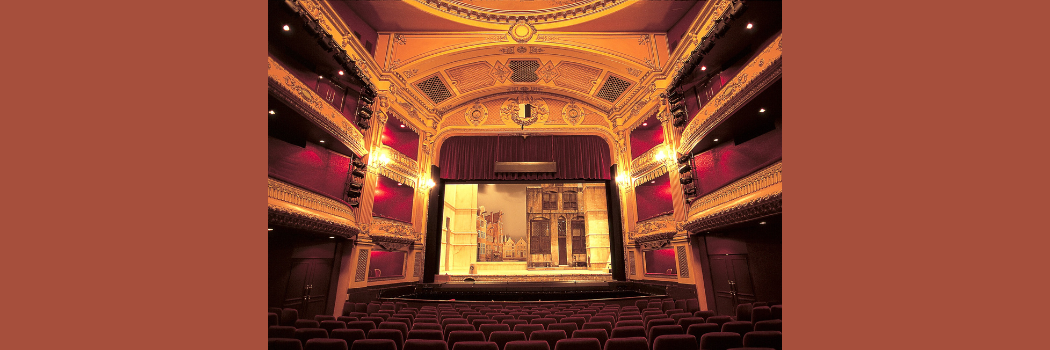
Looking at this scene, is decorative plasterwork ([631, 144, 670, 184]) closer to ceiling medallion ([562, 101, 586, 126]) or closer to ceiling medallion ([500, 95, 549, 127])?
ceiling medallion ([562, 101, 586, 126])

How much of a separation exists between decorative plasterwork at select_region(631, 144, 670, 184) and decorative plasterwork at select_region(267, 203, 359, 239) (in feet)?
27.8

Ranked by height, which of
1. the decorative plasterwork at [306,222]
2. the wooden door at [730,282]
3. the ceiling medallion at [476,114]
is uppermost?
the ceiling medallion at [476,114]

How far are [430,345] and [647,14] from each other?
10571mm

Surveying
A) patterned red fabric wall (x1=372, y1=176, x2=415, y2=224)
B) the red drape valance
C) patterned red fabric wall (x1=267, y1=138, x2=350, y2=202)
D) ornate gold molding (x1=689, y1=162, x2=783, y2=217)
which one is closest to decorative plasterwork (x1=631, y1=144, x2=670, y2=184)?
the red drape valance

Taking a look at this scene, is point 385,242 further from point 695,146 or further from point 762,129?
point 762,129

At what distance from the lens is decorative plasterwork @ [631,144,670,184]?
36.0 feet

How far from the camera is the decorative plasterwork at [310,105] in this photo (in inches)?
252

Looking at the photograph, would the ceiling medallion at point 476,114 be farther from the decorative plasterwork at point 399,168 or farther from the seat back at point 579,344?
the seat back at point 579,344

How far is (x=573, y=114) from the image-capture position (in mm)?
13750

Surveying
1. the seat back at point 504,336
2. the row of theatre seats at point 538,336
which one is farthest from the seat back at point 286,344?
the seat back at point 504,336

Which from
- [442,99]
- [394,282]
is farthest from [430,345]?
[442,99]

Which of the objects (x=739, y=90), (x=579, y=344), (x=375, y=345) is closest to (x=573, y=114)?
(x=739, y=90)

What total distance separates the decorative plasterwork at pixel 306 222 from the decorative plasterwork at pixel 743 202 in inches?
310

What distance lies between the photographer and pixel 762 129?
308 inches
